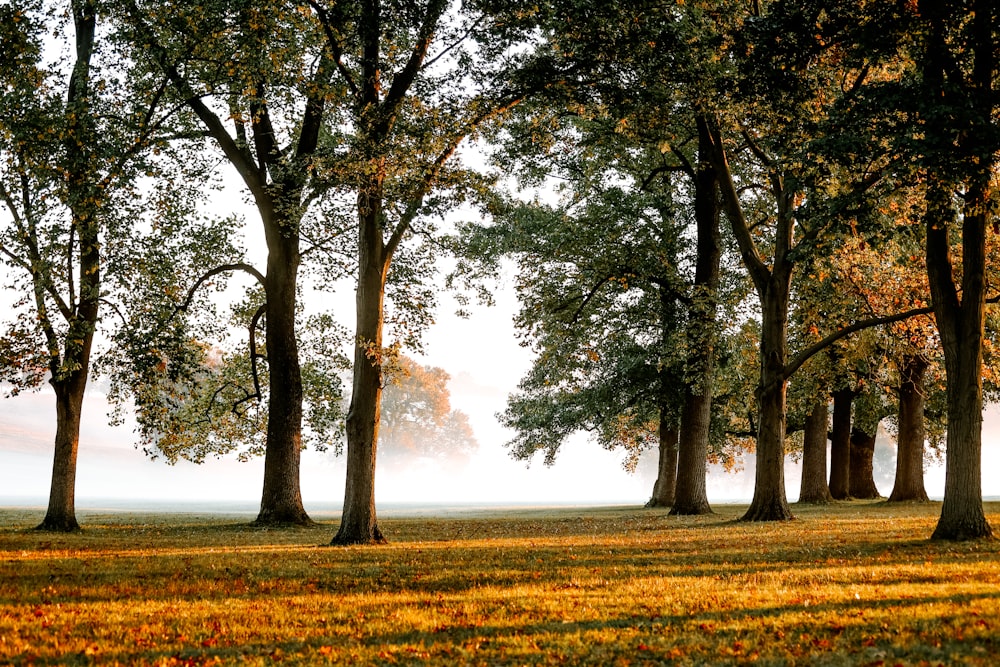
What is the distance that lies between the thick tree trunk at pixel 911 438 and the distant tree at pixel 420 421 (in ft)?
214

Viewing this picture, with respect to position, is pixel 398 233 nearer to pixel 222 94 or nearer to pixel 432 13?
pixel 432 13

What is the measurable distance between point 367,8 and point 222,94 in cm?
787

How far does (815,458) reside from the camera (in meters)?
34.9

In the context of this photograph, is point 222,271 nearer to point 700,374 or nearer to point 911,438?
point 700,374

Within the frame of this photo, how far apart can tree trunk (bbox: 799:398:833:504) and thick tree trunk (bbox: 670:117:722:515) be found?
8931 millimetres

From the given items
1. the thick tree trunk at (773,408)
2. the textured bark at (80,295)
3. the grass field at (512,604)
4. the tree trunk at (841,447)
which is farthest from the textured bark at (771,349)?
the textured bark at (80,295)

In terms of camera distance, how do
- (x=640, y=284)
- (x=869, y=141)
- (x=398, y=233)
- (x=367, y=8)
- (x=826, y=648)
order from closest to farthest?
(x=826, y=648) → (x=869, y=141) → (x=367, y=8) → (x=398, y=233) → (x=640, y=284)

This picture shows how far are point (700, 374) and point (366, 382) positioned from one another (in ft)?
42.2

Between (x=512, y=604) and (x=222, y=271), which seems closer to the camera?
(x=512, y=604)

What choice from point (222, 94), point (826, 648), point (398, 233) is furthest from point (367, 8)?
point (826, 648)

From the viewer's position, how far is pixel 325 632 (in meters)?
7.55

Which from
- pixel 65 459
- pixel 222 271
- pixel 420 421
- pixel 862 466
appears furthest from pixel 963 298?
pixel 420 421

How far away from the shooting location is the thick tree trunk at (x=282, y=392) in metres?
23.5

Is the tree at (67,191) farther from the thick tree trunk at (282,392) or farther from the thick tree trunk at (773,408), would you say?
the thick tree trunk at (773,408)
